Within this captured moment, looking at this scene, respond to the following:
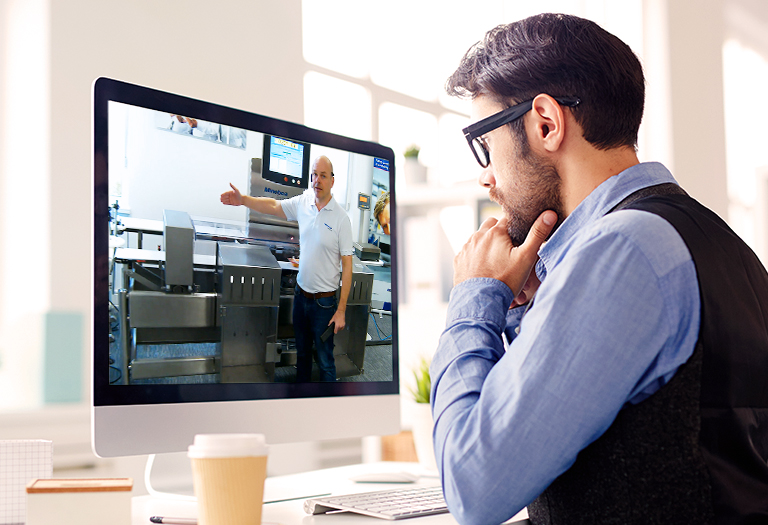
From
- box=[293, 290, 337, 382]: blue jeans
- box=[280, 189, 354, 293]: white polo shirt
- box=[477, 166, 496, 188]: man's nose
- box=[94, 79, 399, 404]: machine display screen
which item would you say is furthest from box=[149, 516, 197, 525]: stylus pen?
box=[477, 166, 496, 188]: man's nose

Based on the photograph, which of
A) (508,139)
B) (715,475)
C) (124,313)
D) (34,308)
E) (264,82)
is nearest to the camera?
(715,475)

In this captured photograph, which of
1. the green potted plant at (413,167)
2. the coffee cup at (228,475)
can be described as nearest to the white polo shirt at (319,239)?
the coffee cup at (228,475)

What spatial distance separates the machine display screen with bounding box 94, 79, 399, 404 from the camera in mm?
880

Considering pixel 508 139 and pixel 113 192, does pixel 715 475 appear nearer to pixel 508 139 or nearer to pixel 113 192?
pixel 508 139

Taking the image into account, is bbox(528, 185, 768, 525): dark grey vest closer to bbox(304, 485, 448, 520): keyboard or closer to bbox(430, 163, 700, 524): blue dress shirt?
bbox(430, 163, 700, 524): blue dress shirt

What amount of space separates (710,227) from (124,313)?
2.53 feet

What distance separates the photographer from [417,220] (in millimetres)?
2861

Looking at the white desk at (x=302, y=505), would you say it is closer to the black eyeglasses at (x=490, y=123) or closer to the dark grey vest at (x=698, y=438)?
the dark grey vest at (x=698, y=438)

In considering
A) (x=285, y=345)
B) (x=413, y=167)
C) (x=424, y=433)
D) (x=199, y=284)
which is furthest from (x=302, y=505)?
(x=413, y=167)

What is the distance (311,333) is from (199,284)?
0.22 metres

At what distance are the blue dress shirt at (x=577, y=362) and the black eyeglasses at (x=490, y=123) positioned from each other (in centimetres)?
31

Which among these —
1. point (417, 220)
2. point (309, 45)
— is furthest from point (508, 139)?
point (417, 220)

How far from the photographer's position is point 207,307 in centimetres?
97

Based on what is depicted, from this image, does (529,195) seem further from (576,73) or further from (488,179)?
(576,73)
